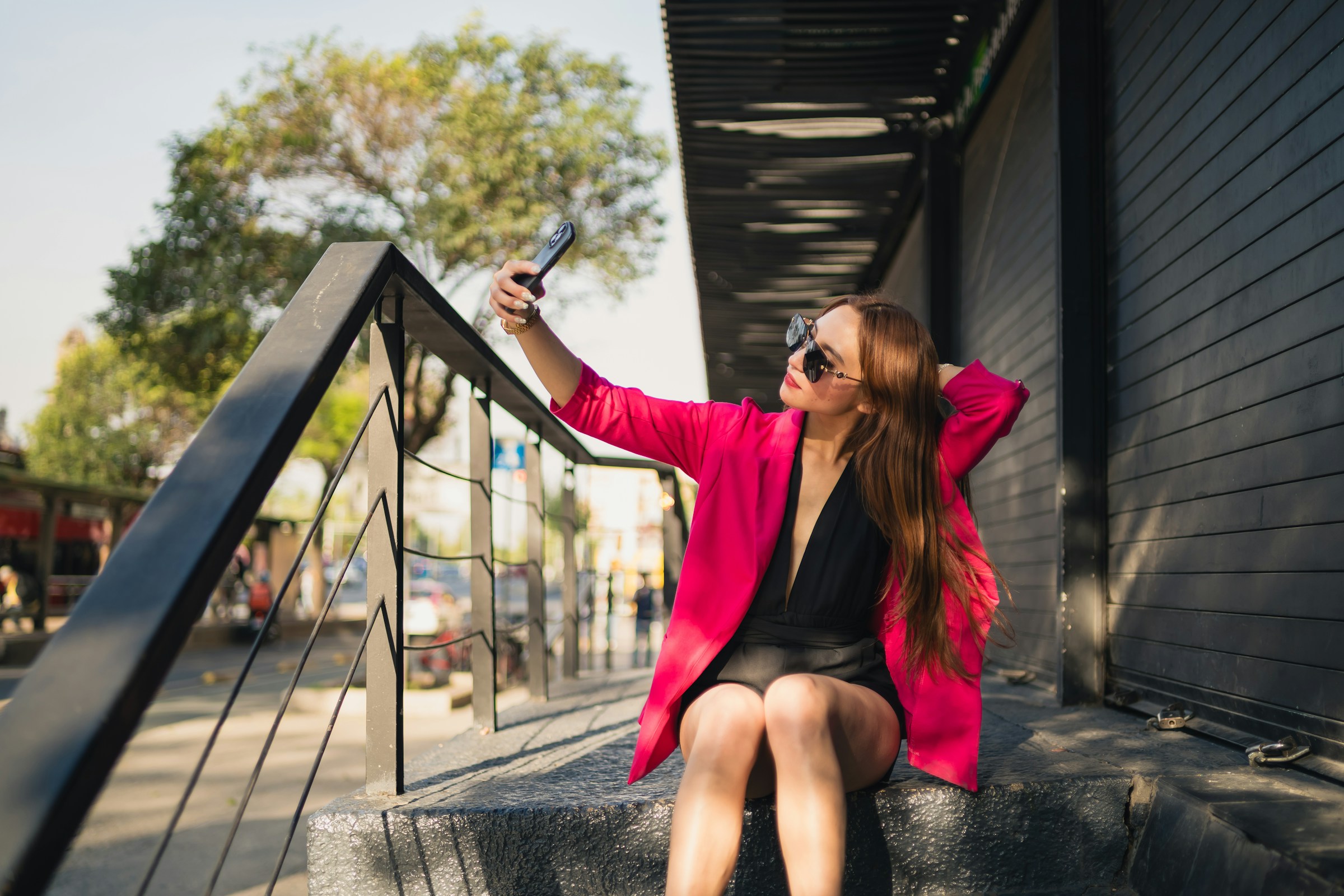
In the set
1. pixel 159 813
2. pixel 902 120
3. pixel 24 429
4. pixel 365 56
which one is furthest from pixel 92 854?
pixel 24 429

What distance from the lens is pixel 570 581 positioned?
16.0 feet

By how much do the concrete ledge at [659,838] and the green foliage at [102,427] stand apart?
1197 inches

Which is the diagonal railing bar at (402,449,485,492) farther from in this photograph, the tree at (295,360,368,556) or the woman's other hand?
the tree at (295,360,368,556)

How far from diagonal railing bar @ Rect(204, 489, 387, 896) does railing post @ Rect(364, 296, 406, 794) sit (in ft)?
0.07

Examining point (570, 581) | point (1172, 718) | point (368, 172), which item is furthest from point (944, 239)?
point (368, 172)

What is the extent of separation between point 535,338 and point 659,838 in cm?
99

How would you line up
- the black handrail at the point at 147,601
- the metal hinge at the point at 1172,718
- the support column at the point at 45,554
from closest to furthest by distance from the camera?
the black handrail at the point at 147,601, the metal hinge at the point at 1172,718, the support column at the point at 45,554

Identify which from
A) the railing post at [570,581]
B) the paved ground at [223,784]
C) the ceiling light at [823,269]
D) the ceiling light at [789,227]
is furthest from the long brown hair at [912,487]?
the ceiling light at [823,269]

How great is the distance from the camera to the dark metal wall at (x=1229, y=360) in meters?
2.05

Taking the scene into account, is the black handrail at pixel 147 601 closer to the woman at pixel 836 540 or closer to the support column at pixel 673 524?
the woman at pixel 836 540

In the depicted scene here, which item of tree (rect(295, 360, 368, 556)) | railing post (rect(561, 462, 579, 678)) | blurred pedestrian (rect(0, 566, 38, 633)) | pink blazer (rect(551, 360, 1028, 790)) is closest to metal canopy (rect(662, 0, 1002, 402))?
railing post (rect(561, 462, 579, 678))

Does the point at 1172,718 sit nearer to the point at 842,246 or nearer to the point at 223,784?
the point at 223,784

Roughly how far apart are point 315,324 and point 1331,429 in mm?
1980

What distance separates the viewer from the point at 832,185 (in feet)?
23.4
